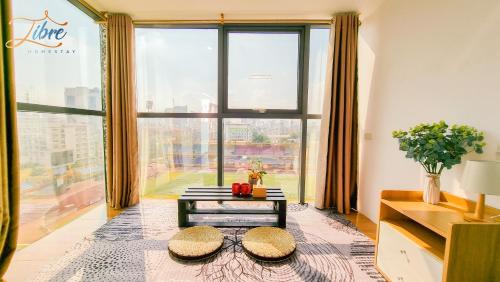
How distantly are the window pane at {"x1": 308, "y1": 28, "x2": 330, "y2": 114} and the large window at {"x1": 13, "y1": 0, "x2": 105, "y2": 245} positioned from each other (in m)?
2.89

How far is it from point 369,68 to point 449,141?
1506mm

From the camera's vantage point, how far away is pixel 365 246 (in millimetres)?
2102

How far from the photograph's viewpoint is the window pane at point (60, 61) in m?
1.99

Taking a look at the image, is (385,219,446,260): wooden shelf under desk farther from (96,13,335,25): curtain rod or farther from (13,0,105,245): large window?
(13,0,105,245): large window

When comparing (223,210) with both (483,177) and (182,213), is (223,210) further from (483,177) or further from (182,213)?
(483,177)

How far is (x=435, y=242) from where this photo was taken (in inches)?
56.3

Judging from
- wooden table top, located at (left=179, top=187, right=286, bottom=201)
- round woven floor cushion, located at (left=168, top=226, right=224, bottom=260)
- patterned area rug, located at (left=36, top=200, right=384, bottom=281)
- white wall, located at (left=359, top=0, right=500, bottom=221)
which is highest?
white wall, located at (left=359, top=0, right=500, bottom=221)

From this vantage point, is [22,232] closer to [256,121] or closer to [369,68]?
[256,121]

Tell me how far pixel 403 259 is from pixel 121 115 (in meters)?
3.26

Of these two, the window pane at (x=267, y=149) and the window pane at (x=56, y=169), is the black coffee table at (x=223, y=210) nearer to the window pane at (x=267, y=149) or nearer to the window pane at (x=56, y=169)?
the window pane at (x=267, y=149)

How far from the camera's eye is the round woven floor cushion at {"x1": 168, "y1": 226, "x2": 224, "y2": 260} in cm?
183

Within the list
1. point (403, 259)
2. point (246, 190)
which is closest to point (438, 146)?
point (403, 259)

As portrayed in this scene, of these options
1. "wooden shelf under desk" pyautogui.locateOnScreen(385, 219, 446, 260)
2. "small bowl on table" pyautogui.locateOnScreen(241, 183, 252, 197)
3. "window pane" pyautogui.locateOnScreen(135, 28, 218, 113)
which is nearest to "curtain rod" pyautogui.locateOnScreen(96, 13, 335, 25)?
"window pane" pyautogui.locateOnScreen(135, 28, 218, 113)

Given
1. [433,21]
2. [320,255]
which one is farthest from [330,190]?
[433,21]
